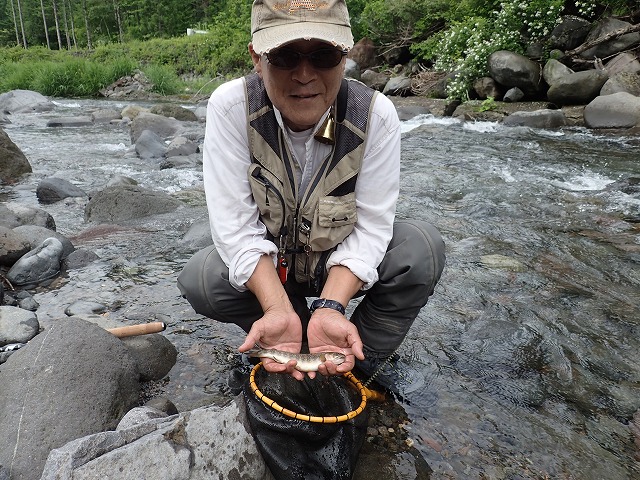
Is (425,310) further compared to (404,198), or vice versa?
(404,198)

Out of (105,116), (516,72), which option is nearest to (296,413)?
(516,72)

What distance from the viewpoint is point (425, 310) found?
162 inches

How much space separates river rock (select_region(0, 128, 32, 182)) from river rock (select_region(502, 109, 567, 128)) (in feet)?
38.1

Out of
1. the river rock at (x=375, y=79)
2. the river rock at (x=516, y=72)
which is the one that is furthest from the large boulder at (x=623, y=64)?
the river rock at (x=375, y=79)

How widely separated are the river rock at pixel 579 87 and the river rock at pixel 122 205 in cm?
1168

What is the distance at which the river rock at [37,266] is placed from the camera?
4695 mm

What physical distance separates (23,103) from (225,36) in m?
23.3

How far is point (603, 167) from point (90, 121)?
15.8 metres

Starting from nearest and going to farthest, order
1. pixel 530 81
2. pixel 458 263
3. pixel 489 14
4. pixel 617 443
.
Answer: pixel 617 443
pixel 458 263
pixel 530 81
pixel 489 14

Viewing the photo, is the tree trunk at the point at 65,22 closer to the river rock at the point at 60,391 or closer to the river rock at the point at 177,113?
the river rock at the point at 177,113

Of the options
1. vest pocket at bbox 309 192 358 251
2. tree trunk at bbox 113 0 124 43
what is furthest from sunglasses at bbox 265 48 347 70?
tree trunk at bbox 113 0 124 43

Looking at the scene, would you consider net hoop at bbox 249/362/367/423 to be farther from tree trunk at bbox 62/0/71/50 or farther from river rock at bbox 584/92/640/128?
tree trunk at bbox 62/0/71/50

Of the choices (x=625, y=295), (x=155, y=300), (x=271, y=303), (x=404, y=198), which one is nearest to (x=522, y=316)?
(x=625, y=295)

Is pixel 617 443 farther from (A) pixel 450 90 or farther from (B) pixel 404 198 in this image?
(A) pixel 450 90
